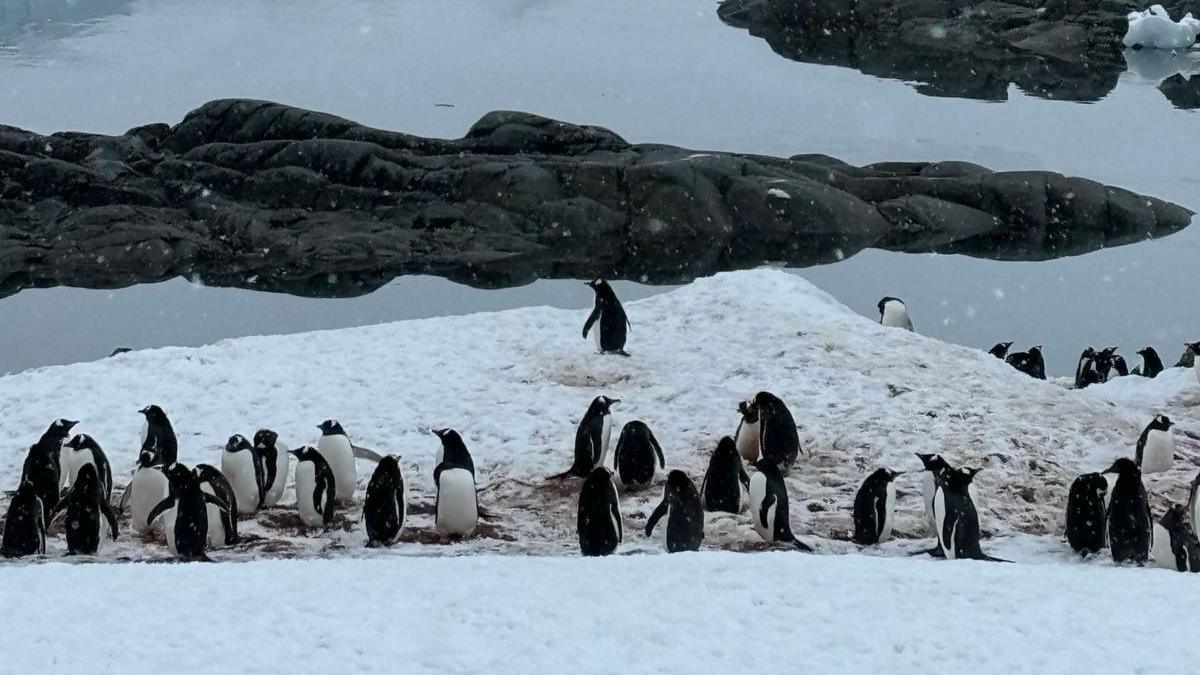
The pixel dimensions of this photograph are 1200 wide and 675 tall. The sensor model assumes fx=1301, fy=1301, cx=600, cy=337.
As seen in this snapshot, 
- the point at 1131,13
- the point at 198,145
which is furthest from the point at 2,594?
the point at 1131,13

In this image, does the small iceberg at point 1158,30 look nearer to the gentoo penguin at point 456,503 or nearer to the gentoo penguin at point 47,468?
the gentoo penguin at point 456,503

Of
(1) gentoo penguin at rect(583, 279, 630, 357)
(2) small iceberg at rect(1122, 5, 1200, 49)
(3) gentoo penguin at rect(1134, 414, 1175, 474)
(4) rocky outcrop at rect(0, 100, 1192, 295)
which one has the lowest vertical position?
(3) gentoo penguin at rect(1134, 414, 1175, 474)

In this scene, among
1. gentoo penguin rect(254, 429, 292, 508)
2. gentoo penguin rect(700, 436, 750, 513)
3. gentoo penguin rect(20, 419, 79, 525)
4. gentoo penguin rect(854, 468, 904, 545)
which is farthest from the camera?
gentoo penguin rect(254, 429, 292, 508)

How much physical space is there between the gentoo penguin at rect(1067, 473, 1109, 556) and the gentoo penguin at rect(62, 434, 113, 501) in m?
7.56

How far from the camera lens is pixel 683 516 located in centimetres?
935

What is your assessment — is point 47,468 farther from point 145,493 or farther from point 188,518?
point 188,518

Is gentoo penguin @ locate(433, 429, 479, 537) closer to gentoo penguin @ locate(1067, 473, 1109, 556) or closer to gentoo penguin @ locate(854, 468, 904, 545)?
gentoo penguin @ locate(854, 468, 904, 545)

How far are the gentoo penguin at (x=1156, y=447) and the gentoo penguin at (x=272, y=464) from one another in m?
7.62

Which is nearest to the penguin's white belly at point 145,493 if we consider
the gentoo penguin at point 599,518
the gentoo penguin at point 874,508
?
the gentoo penguin at point 599,518

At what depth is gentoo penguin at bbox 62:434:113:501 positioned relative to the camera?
34.6 ft

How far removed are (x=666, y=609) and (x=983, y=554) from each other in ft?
11.4

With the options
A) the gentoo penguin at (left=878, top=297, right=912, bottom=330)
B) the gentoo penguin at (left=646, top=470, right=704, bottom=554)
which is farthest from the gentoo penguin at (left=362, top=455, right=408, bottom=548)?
the gentoo penguin at (left=878, top=297, right=912, bottom=330)

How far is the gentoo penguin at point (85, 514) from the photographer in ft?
30.4

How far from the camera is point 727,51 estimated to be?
291 feet
